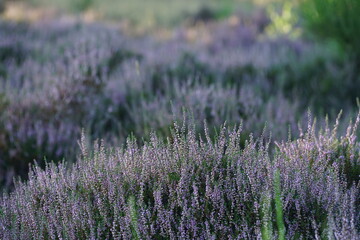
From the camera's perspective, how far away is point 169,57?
7.48m

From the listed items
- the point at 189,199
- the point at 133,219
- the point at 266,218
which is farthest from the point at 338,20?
the point at 133,219

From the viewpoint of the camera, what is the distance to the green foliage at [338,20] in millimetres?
7012

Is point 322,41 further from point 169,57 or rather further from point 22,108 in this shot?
point 22,108

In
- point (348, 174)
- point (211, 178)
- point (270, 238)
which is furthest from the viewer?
point (348, 174)

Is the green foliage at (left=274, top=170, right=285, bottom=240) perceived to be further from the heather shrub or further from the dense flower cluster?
the dense flower cluster

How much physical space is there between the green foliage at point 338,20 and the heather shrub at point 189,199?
4.31 metres

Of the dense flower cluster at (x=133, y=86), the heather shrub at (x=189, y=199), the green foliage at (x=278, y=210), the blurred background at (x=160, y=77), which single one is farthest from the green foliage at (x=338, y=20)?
the green foliage at (x=278, y=210)

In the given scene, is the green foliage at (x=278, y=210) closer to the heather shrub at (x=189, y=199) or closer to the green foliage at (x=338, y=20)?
the heather shrub at (x=189, y=199)

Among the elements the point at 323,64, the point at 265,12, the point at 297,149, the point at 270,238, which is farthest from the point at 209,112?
the point at 265,12

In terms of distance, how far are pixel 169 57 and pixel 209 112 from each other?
259 centimetres

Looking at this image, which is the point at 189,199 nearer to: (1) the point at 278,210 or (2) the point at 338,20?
(1) the point at 278,210

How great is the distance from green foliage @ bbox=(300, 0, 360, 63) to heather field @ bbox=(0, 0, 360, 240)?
0.02m

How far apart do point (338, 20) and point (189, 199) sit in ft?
16.9

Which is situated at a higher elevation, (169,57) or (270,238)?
(169,57)
